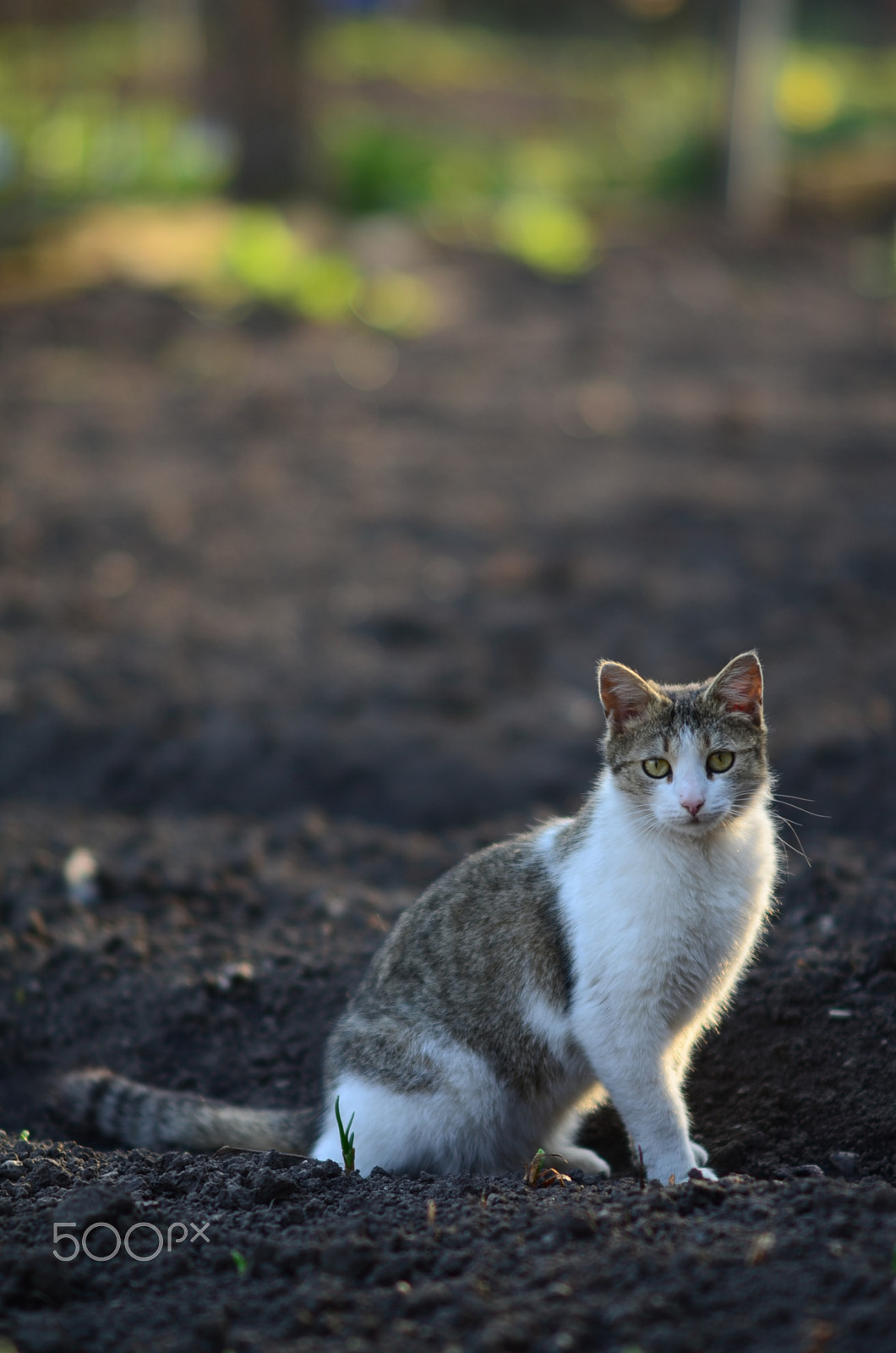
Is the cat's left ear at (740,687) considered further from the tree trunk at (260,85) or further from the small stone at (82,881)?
the tree trunk at (260,85)

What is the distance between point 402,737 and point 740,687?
272 cm

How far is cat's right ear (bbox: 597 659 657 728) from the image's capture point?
3090mm

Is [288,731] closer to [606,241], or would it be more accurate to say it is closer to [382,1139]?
[382,1139]

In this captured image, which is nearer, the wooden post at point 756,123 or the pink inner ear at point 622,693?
the pink inner ear at point 622,693

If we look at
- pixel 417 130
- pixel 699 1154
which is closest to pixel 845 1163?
pixel 699 1154

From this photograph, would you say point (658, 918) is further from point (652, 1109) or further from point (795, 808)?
point (795, 808)

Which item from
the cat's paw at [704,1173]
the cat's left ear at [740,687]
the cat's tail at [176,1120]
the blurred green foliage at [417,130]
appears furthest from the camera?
the blurred green foliage at [417,130]

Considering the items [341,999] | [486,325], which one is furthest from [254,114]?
[341,999]

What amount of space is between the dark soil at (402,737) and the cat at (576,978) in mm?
285

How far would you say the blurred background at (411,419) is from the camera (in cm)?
573

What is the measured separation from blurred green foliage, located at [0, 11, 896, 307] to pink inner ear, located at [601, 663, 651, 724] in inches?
326

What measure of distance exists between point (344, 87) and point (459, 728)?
57.8ft

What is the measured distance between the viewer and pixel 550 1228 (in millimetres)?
2424

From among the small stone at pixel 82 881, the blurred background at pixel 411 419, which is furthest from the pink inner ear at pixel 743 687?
the small stone at pixel 82 881
